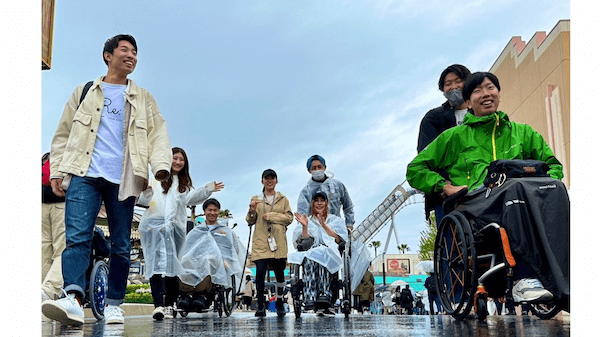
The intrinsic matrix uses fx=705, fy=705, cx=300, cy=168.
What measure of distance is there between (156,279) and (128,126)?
3.36 m

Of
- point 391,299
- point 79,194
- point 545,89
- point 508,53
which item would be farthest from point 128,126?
point 508,53

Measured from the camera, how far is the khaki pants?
7.05 meters

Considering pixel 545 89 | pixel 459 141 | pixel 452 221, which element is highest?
pixel 545 89

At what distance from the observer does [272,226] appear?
8.79 m

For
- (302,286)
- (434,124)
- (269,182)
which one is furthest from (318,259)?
(434,124)

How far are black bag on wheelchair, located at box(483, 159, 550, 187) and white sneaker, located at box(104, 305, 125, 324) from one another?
9.30ft

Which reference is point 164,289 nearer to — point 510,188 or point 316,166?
point 316,166

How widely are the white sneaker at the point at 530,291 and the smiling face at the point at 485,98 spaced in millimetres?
1389

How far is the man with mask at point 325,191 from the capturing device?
897 cm

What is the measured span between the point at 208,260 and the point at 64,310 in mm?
4958

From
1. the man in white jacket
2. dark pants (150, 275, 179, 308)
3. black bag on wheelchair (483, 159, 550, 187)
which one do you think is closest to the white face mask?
dark pants (150, 275, 179, 308)

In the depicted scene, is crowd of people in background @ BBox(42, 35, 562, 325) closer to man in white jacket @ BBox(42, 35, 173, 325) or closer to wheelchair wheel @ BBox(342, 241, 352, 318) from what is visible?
man in white jacket @ BBox(42, 35, 173, 325)
